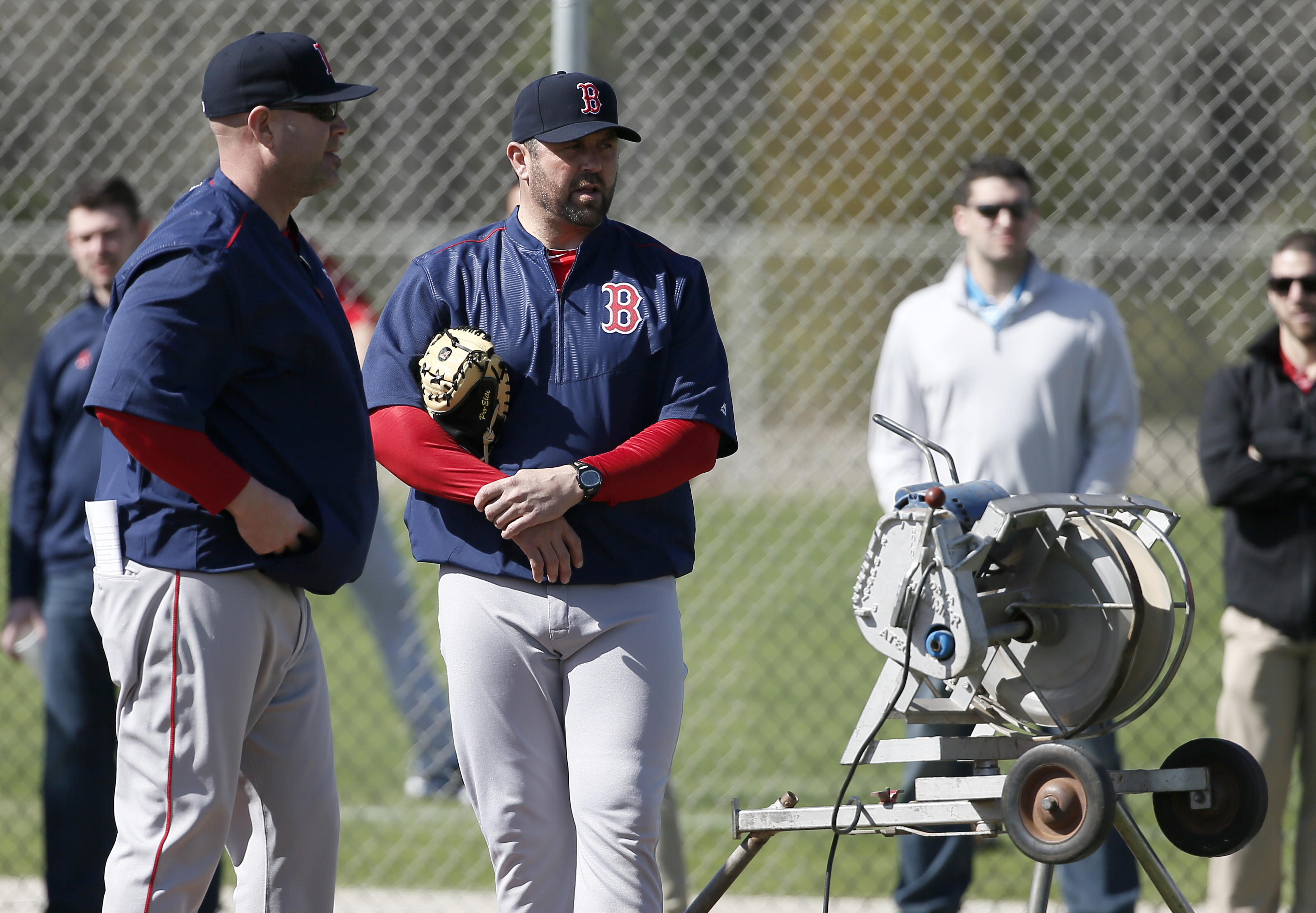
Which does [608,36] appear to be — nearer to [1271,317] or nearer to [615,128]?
[615,128]

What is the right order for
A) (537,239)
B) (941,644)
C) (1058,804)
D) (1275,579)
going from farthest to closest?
(1275,579) → (537,239) → (941,644) → (1058,804)

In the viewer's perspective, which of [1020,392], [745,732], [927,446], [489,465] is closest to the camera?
[927,446]

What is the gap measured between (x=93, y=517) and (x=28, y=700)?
193 inches

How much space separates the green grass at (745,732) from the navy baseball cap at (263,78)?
296 centimetres

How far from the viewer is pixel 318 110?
109 inches

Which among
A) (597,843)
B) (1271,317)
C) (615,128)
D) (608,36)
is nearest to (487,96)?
(608,36)

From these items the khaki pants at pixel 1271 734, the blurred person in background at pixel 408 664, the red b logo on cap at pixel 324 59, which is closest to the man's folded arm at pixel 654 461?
the red b logo on cap at pixel 324 59

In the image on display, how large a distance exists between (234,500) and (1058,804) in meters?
1.58

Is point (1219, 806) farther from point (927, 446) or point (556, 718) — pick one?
point (556, 718)

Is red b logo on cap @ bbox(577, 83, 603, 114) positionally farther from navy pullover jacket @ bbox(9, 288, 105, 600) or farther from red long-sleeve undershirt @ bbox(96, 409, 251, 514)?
navy pullover jacket @ bbox(9, 288, 105, 600)

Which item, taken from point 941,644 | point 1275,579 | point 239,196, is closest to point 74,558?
point 239,196

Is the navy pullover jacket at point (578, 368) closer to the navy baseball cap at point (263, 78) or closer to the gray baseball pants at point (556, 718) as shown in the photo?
the gray baseball pants at point (556, 718)

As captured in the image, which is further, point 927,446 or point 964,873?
point 964,873

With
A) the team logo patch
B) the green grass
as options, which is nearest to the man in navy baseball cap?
the team logo patch
